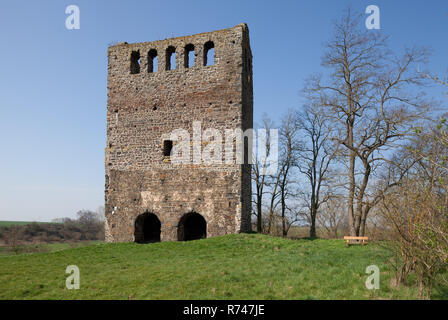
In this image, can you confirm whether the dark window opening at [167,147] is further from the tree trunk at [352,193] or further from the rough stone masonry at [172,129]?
the tree trunk at [352,193]

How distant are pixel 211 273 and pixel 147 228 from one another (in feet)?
30.7

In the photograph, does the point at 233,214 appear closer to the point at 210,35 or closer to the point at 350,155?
the point at 350,155

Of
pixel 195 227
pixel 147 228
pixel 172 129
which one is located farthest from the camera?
pixel 147 228

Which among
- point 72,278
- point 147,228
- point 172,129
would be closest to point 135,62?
point 172,129

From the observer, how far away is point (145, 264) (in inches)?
385

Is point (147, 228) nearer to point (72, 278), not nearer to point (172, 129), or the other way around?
point (172, 129)

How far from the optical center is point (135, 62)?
17016 mm

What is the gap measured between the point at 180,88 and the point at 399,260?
1108 cm

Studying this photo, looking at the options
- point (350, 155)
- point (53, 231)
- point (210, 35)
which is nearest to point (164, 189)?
point (210, 35)

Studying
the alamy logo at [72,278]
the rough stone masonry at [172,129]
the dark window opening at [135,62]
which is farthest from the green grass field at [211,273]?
the dark window opening at [135,62]

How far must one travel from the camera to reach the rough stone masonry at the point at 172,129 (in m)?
14.8

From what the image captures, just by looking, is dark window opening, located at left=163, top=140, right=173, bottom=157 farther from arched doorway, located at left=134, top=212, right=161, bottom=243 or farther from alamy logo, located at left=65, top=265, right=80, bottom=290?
alamy logo, located at left=65, top=265, right=80, bottom=290

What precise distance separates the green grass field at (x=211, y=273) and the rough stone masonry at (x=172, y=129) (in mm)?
2741

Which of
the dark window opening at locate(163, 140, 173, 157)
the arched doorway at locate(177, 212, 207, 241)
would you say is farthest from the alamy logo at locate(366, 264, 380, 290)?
the dark window opening at locate(163, 140, 173, 157)
